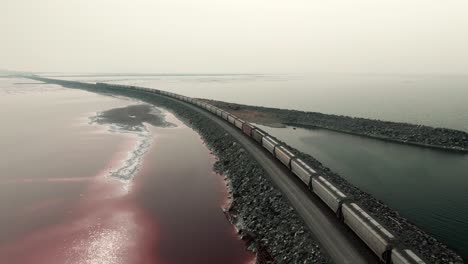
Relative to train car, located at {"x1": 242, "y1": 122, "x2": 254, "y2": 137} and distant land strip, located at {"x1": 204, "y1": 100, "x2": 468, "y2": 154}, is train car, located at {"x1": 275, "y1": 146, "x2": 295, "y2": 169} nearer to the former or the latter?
train car, located at {"x1": 242, "y1": 122, "x2": 254, "y2": 137}

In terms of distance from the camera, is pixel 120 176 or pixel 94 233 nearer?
pixel 94 233

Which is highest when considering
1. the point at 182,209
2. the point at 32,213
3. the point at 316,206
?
the point at 316,206

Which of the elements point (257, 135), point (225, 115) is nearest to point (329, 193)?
point (257, 135)

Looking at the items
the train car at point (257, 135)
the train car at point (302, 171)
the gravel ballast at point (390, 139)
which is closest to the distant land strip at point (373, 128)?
the gravel ballast at point (390, 139)

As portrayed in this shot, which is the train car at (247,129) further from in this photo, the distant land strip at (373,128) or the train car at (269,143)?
the distant land strip at (373,128)

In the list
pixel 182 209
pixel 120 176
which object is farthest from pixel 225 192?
pixel 120 176

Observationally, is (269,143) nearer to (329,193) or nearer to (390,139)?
(329,193)

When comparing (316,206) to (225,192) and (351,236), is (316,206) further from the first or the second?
(225,192)
